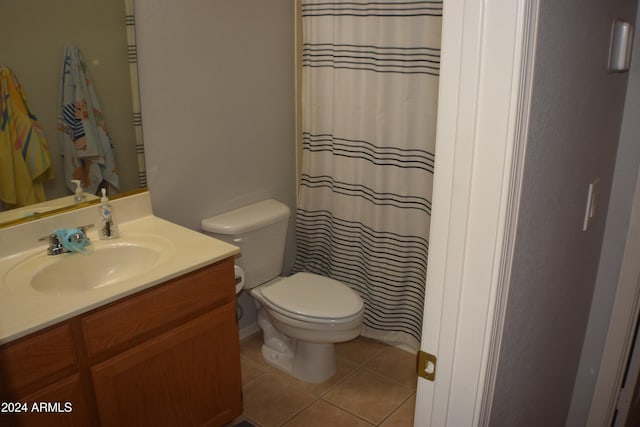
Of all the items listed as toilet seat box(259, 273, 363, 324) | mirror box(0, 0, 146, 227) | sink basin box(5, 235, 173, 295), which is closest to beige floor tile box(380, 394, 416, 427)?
toilet seat box(259, 273, 363, 324)

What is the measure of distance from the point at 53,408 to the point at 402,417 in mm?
1393

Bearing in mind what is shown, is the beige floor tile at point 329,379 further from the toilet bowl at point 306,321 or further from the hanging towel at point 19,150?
the hanging towel at point 19,150

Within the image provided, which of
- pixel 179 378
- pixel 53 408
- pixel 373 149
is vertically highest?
pixel 373 149

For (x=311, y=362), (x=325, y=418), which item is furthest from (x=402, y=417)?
(x=311, y=362)

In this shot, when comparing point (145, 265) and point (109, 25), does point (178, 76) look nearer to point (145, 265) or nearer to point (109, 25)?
point (109, 25)

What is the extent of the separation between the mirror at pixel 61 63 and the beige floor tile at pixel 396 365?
142 cm

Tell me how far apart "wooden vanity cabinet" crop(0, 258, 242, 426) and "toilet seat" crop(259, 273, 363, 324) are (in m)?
0.37

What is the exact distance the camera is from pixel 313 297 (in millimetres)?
2359

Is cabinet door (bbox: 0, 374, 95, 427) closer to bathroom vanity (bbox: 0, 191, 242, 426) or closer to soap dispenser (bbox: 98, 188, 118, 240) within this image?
bathroom vanity (bbox: 0, 191, 242, 426)

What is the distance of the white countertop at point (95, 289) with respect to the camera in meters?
1.39

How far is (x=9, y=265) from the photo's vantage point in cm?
170

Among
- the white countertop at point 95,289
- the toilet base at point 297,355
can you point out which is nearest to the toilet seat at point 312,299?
the toilet base at point 297,355

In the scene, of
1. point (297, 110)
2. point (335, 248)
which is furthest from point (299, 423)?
point (297, 110)

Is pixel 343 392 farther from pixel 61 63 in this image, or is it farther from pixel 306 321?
pixel 61 63
